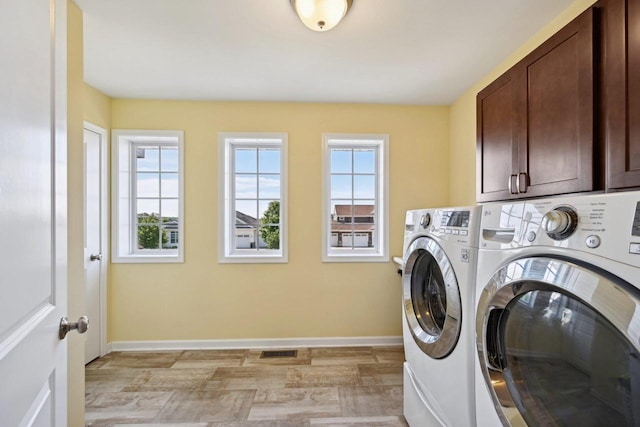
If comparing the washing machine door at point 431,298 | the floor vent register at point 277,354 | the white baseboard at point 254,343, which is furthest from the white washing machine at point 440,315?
the floor vent register at point 277,354

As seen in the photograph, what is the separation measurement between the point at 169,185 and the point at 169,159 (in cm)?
25

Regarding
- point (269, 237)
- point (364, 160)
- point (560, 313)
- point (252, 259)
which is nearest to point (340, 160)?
point (364, 160)

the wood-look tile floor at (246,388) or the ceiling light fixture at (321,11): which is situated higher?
the ceiling light fixture at (321,11)

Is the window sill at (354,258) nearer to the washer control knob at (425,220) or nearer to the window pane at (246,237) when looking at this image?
the window pane at (246,237)

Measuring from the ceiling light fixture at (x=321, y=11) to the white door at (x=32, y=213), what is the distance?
0.93 metres

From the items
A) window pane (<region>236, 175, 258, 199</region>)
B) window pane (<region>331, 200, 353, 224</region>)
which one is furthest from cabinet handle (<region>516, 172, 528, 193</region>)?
window pane (<region>236, 175, 258, 199</region>)

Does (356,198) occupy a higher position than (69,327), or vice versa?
(356,198)

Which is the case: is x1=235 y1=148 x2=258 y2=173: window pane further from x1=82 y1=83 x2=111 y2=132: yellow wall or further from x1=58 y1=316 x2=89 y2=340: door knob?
x1=58 y1=316 x2=89 y2=340: door knob

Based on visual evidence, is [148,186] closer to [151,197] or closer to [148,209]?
[151,197]

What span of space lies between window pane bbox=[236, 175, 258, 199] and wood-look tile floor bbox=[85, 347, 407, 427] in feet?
4.69

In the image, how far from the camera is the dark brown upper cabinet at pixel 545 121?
0.95 m

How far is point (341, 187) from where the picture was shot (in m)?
2.74

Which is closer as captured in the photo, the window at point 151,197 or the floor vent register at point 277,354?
the floor vent register at point 277,354

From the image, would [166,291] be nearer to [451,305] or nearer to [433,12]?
[451,305]
